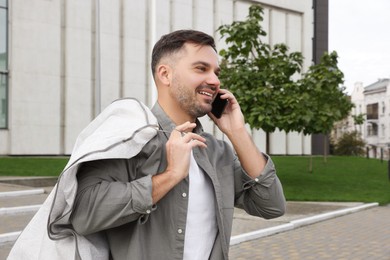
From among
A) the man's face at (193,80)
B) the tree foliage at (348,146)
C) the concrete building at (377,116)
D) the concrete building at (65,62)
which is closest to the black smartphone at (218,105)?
the man's face at (193,80)

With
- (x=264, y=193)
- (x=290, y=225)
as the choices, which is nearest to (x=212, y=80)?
(x=264, y=193)

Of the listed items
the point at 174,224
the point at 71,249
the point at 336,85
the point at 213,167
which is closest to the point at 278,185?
the point at 213,167

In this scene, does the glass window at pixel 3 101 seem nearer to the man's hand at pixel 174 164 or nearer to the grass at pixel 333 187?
the grass at pixel 333 187

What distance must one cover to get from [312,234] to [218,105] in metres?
8.14

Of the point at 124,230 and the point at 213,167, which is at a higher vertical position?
the point at 213,167

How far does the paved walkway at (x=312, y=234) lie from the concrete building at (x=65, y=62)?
13.7 m

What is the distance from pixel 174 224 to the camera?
1705mm

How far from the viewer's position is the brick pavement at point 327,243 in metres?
7.82

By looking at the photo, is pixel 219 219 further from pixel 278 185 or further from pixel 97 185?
pixel 97 185

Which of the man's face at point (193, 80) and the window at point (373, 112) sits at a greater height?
the window at point (373, 112)

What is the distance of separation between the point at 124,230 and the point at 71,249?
175mm

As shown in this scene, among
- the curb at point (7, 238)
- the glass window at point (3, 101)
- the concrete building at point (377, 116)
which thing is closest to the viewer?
the curb at point (7, 238)

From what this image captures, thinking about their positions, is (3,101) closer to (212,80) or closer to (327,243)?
(327,243)

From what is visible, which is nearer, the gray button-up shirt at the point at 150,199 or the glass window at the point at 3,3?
the gray button-up shirt at the point at 150,199
